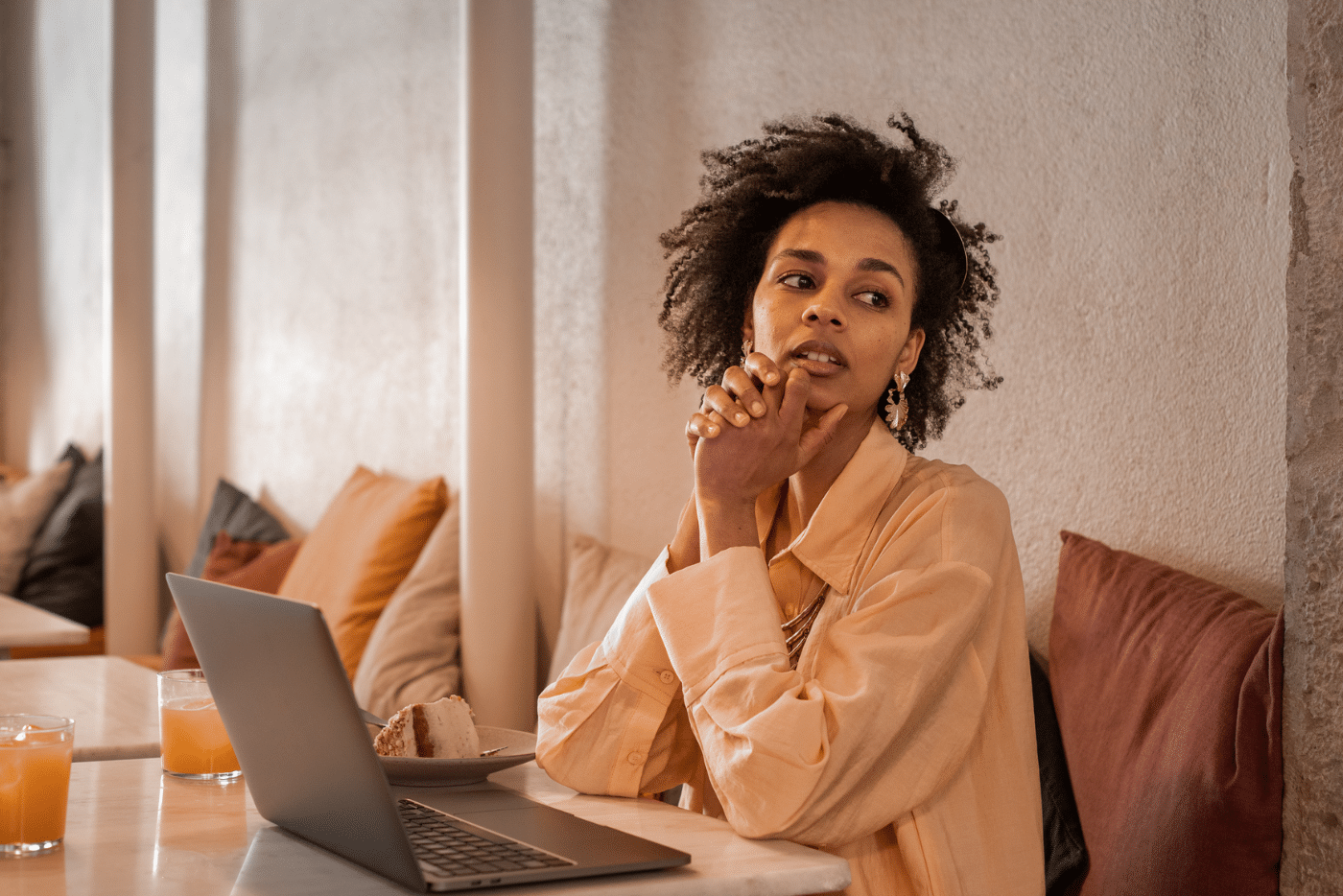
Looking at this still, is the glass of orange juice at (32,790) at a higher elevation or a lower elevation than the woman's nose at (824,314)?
lower

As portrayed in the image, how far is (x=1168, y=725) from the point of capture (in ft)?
5.10

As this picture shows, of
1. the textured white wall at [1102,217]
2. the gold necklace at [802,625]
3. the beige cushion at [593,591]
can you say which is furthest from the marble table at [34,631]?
the gold necklace at [802,625]

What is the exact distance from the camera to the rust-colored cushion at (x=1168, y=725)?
1.42m

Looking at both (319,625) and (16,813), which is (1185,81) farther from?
(16,813)

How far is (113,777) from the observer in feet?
4.40

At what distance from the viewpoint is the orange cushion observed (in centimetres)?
336

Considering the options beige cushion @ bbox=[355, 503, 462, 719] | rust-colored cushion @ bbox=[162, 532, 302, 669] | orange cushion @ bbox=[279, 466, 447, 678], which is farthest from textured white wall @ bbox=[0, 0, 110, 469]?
beige cushion @ bbox=[355, 503, 462, 719]

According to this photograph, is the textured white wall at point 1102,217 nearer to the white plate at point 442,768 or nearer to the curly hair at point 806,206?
the curly hair at point 806,206

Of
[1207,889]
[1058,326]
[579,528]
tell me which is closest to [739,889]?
[1207,889]

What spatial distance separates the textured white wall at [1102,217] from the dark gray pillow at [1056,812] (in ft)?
0.71

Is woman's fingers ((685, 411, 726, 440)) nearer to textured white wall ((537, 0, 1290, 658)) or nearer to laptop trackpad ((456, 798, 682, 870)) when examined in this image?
laptop trackpad ((456, 798, 682, 870))

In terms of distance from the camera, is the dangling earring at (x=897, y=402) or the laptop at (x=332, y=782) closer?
the laptop at (x=332, y=782)

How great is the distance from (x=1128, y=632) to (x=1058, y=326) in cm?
55

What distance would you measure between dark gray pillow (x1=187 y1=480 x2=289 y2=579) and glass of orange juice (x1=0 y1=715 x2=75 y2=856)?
3.36m
